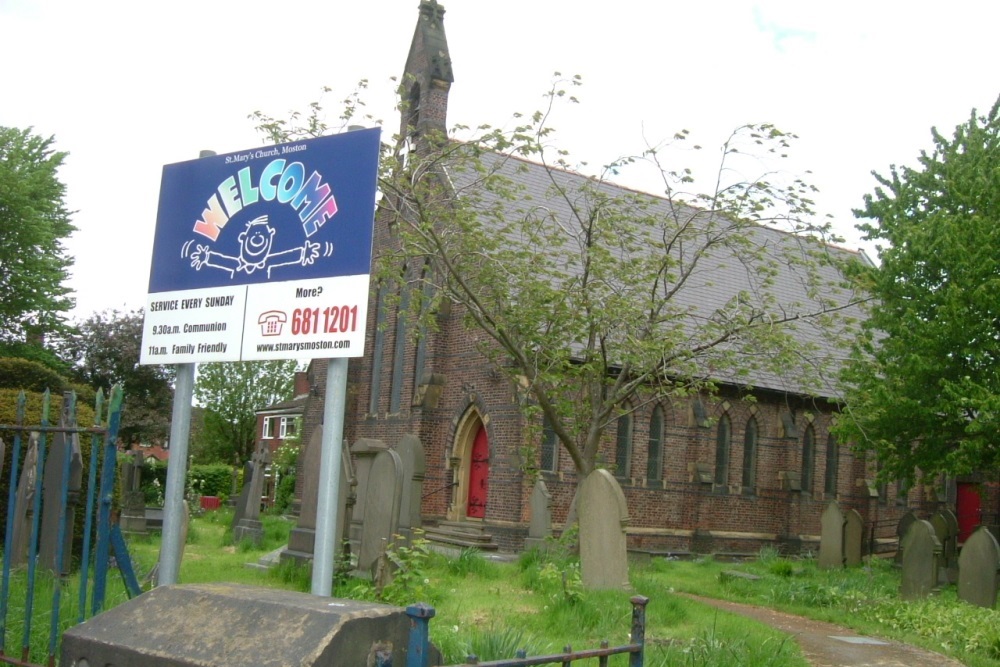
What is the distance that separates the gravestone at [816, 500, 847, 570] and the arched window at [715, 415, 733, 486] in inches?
229

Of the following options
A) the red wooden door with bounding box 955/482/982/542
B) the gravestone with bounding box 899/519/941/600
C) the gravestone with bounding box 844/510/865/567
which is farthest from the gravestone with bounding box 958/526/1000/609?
the red wooden door with bounding box 955/482/982/542

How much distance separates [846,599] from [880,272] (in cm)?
814

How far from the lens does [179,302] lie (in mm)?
7246

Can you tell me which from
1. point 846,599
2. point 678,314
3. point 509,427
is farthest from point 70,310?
point 846,599

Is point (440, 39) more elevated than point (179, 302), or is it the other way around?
point (440, 39)

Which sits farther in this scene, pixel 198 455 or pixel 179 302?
pixel 198 455

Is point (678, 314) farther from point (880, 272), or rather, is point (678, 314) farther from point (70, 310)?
point (70, 310)

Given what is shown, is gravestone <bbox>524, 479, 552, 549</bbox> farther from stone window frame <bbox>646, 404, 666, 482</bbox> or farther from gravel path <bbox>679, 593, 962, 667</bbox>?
gravel path <bbox>679, 593, 962, 667</bbox>

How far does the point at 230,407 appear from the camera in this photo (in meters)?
62.2

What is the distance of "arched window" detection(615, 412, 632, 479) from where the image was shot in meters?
25.0

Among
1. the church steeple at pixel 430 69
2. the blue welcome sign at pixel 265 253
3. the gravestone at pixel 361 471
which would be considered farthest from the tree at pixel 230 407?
the blue welcome sign at pixel 265 253

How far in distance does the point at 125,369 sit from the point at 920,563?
112 ft

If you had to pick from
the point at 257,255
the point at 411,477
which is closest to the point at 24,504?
the point at 257,255

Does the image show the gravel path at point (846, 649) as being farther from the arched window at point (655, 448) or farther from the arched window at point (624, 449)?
the arched window at point (655, 448)
